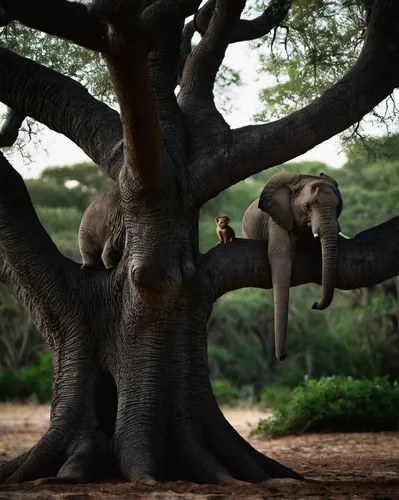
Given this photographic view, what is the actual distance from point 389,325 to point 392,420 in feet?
42.1

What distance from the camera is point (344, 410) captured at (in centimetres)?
1684

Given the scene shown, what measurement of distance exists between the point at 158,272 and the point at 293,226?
5.89 feet

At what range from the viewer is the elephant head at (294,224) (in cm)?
909

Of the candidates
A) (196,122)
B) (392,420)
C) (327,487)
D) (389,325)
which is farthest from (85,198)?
(327,487)

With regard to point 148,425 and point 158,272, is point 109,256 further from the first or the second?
point 148,425

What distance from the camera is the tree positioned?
8.75 meters

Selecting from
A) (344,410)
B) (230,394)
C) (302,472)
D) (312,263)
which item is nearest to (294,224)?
(312,263)

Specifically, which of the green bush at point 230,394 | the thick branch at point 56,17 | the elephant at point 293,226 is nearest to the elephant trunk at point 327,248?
the elephant at point 293,226

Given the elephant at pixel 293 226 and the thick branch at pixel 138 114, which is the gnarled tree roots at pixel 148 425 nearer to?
the elephant at pixel 293 226

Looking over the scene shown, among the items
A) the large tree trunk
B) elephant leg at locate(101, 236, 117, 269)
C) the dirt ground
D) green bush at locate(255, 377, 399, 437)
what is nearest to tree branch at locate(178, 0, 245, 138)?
elephant leg at locate(101, 236, 117, 269)

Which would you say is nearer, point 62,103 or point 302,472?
point 62,103

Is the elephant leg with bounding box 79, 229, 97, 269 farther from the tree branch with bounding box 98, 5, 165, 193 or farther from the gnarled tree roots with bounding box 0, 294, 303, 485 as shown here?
the tree branch with bounding box 98, 5, 165, 193

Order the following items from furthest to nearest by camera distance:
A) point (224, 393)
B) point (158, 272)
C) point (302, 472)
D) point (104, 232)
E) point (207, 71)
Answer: point (224, 393) < point (302, 472) < point (207, 71) < point (104, 232) < point (158, 272)

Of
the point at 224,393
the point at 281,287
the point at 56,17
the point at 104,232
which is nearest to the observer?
the point at 56,17
